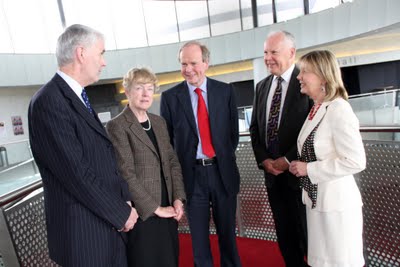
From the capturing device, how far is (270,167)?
2.37 meters

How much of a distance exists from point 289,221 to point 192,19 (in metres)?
17.8

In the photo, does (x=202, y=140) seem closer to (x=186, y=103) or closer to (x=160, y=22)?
(x=186, y=103)

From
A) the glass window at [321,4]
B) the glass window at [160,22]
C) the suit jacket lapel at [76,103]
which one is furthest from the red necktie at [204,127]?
the glass window at [160,22]

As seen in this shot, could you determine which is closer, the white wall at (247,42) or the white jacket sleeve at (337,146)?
the white jacket sleeve at (337,146)

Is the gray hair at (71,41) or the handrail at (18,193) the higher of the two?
the gray hair at (71,41)

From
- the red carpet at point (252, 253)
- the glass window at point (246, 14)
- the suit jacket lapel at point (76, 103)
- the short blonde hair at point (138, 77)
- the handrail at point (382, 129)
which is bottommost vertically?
the red carpet at point (252, 253)

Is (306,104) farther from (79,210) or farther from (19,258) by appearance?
(19,258)

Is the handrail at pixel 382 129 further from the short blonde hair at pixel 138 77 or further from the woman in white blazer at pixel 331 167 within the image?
the short blonde hair at pixel 138 77

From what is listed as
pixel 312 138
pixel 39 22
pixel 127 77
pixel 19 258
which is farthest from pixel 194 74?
pixel 39 22

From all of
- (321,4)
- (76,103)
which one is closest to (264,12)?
(321,4)

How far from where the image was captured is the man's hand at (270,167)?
7.67 feet

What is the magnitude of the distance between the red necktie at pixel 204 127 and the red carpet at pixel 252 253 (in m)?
1.33

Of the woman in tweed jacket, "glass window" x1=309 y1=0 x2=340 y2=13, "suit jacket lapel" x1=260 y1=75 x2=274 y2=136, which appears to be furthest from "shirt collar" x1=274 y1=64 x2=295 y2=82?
"glass window" x1=309 y1=0 x2=340 y2=13

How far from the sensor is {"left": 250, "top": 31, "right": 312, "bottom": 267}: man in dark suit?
229 centimetres
